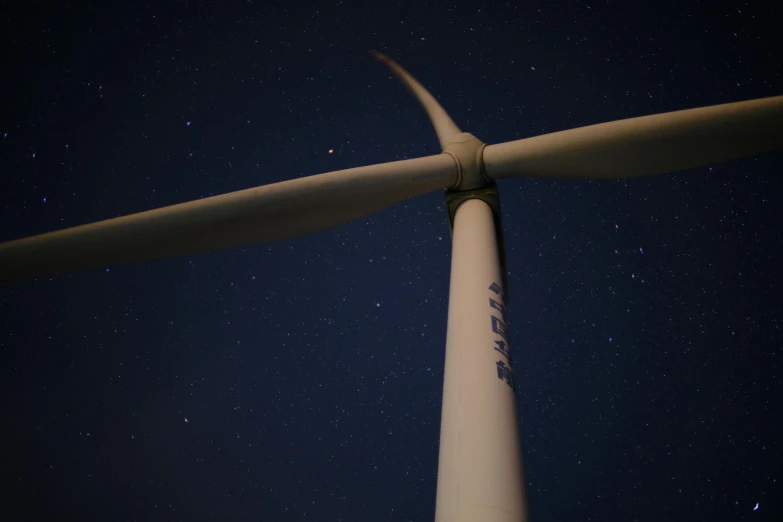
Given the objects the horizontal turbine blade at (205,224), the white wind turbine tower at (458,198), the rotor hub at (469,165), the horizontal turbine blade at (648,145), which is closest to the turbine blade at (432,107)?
the rotor hub at (469,165)

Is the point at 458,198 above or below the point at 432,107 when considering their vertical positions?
below

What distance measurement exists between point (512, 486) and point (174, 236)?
2.85 m

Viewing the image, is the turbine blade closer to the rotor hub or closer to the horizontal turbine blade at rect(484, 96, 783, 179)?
the rotor hub

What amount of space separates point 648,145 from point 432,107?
2568 millimetres

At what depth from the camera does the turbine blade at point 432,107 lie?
18.7 feet

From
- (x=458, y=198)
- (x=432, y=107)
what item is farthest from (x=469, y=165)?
(x=432, y=107)

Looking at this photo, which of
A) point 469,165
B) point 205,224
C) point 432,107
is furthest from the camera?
point 432,107

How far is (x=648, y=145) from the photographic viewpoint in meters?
4.24

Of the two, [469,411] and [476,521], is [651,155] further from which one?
[476,521]

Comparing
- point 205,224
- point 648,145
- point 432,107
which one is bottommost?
point 205,224

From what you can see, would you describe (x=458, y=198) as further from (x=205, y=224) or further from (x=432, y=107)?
(x=432, y=107)

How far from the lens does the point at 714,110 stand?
4.05 meters

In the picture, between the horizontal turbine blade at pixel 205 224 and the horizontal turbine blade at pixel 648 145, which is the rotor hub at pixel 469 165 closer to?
the horizontal turbine blade at pixel 648 145

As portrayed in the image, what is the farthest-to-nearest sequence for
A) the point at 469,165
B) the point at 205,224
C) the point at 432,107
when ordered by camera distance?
the point at 432,107
the point at 469,165
the point at 205,224
